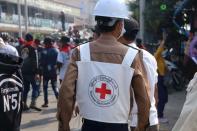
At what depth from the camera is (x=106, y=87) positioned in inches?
131

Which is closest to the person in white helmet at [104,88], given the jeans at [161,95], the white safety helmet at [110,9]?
the white safety helmet at [110,9]

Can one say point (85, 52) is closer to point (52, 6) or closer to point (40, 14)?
point (40, 14)

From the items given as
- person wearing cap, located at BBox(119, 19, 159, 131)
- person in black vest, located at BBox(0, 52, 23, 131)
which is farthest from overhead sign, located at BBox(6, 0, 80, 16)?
person in black vest, located at BBox(0, 52, 23, 131)

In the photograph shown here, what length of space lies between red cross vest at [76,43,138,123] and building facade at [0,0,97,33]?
40377 mm

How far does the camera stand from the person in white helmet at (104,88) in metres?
3.32

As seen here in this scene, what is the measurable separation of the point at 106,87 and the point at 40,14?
211ft

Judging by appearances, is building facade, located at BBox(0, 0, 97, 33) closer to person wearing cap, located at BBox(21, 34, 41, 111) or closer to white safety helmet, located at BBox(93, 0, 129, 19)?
Answer: person wearing cap, located at BBox(21, 34, 41, 111)

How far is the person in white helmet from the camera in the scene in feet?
10.9

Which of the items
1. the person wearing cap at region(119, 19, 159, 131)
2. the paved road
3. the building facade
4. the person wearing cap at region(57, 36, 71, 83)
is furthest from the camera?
the building facade

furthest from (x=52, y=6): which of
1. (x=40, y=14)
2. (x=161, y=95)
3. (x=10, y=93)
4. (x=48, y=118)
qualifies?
(x=10, y=93)

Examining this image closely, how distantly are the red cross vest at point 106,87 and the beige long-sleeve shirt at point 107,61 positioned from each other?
1.4 inches

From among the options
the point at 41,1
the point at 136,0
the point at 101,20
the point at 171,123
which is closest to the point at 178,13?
the point at 171,123

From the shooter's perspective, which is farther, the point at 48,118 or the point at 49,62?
the point at 49,62

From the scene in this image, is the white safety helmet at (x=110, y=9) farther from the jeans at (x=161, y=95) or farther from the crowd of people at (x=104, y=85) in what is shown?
the jeans at (x=161, y=95)
